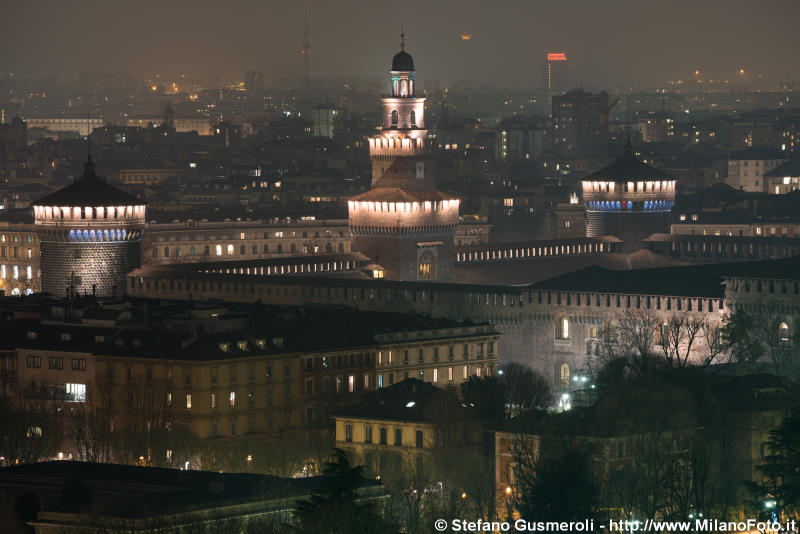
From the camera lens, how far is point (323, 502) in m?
83.1

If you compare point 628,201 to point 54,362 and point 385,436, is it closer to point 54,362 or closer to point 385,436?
point 54,362

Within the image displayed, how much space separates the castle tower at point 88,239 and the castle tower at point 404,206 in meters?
11.5

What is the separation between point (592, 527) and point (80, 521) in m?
14.6

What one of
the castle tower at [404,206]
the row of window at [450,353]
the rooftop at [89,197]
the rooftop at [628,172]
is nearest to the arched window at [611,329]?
the row of window at [450,353]

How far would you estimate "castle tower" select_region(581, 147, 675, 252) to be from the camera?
540 ft

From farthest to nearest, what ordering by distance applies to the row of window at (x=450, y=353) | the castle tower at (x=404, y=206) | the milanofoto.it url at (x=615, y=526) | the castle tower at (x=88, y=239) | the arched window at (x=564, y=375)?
the castle tower at (x=404, y=206)
the castle tower at (x=88, y=239)
the arched window at (x=564, y=375)
the row of window at (x=450, y=353)
the milanofoto.it url at (x=615, y=526)

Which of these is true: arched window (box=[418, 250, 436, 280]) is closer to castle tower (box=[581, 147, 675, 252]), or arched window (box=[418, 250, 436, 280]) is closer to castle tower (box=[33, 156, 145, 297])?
castle tower (box=[33, 156, 145, 297])

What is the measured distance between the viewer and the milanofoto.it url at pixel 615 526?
287ft

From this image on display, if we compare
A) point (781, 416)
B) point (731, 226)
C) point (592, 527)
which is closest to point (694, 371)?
point (781, 416)

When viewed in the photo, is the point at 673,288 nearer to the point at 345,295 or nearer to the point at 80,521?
the point at 345,295

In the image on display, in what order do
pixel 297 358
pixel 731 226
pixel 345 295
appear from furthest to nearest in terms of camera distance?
pixel 731 226 < pixel 345 295 < pixel 297 358

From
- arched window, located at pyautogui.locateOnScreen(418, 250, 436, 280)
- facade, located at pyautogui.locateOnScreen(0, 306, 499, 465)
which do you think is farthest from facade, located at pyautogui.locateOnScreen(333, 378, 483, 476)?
arched window, located at pyautogui.locateOnScreen(418, 250, 436, 280)

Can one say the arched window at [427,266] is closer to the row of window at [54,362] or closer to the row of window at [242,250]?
the row of window at [242,250]

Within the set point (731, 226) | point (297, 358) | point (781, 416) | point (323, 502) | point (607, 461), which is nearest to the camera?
point (323, 502)
